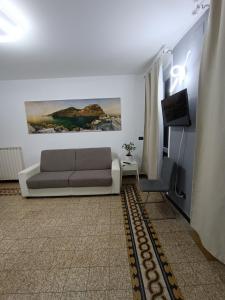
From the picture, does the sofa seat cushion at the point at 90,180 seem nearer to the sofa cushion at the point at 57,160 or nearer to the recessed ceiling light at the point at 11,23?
the sofa cushion at the point at 57,160

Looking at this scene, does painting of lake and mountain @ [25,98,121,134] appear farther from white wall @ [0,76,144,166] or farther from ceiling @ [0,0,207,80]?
ceiling @ [0,0,207,80]

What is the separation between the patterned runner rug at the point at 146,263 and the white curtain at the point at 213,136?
1.50 ft

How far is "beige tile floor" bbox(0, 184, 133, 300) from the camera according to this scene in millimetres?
1333

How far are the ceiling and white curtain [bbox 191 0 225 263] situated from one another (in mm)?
584

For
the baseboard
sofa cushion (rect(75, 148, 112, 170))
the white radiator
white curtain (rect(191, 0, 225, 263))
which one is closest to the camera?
white curtain (rect(191, 0, 225, 263))

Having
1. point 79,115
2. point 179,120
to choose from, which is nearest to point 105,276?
point 179,120

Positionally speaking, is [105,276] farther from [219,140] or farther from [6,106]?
[6,106]

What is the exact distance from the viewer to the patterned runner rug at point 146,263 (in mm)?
1281

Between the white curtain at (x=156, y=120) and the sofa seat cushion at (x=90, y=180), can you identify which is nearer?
the white curtain at (x=156, y=120)

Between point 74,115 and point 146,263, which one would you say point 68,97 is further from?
point 146,263

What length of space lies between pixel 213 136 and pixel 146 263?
1333 millimetres

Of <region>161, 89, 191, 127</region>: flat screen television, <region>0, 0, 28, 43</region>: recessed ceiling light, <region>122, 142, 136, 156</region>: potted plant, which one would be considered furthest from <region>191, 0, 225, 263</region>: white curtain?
<region>122, 142, 136, 156</region>: potted plant

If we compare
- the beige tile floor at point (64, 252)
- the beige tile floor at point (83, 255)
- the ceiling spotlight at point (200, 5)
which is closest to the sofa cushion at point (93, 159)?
the beige tile floor at point (64, 252)

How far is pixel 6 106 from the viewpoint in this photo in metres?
3.85
